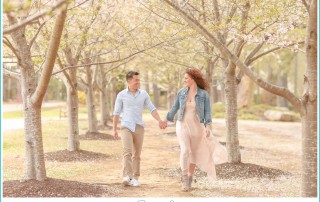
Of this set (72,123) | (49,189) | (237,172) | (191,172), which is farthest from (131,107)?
(72,123)

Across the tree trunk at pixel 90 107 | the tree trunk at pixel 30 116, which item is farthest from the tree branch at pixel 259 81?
Result: the tree trunk at pixel 90 107

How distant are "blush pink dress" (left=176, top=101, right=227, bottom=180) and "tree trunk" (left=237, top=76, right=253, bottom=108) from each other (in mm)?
29598

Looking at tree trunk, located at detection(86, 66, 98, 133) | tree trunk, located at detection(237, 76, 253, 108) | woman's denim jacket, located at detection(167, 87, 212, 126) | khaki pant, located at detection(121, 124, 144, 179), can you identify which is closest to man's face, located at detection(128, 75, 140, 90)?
khaki pant, located at detection(121, 124, 144, 179)

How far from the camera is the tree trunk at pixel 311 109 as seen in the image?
20.9 feet

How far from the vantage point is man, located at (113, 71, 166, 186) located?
8.73 metres

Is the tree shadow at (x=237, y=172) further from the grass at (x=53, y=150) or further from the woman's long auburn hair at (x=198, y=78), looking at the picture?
the woman's long auburn hair at (x=198, y=78)

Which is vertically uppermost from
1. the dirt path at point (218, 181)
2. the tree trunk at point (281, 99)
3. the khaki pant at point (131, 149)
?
the tree trunk at point (281, 99)

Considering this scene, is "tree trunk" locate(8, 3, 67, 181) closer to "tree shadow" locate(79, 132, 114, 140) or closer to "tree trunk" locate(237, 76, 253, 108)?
"tree shadow" locate(79, 132, 114, 140)

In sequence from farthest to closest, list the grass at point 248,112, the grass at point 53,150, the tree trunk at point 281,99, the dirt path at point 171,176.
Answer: the tree trunk at point 281,99 < the grass at point 248,112 < the grass at point 53,150 < the dirt path at point 171,176

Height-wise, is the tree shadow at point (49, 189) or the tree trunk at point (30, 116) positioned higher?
the tree trunk at point (30, 116)

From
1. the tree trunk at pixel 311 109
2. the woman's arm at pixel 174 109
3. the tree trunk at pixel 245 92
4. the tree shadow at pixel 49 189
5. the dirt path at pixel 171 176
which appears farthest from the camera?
the tree trunk at pixel 245 92

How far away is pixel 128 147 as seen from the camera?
28.7ft

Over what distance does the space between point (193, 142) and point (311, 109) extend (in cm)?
269

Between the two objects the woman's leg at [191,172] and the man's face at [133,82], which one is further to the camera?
the man's face at [133,82]
